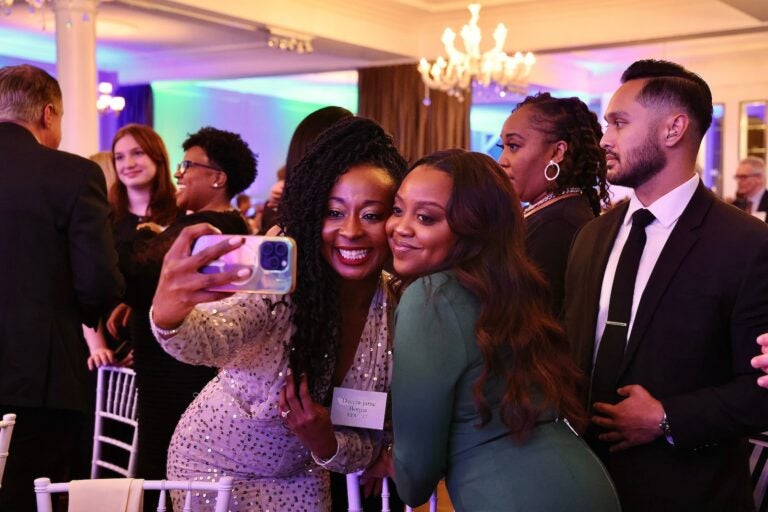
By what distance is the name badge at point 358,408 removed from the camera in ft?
5.63

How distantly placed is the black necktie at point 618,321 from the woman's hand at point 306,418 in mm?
593

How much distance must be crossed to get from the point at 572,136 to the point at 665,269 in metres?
0.77

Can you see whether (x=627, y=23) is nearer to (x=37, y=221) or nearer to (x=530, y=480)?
(x=37, y=221)

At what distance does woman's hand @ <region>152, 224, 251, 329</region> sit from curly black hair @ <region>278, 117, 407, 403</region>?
392 millimetres

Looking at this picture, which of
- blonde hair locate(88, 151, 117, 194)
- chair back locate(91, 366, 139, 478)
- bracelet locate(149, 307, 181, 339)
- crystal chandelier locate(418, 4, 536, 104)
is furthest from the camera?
crystal chandelier locate(418, 4, 536, 104)

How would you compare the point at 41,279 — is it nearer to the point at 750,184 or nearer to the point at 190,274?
the point at 190,274

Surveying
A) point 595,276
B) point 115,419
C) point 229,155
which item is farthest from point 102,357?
point 595,276

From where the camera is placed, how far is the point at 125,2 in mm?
7723

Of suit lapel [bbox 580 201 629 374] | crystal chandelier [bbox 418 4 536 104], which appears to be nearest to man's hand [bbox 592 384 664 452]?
suit lapel [bbox 580 201 629 374]

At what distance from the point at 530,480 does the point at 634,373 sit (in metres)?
0.53

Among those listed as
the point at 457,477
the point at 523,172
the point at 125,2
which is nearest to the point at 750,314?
the point at 457,477

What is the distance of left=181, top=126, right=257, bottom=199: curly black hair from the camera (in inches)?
125

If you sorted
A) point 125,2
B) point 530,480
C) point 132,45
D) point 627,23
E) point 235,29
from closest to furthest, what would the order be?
point 530,480
point 125,2
point 627,23
point 235,29
point 132,45

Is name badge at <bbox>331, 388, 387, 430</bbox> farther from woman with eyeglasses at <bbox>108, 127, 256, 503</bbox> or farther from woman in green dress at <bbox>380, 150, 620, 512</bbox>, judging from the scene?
woman with eyeglasses at <bbox>108, 127, 256, 503</bbox>
